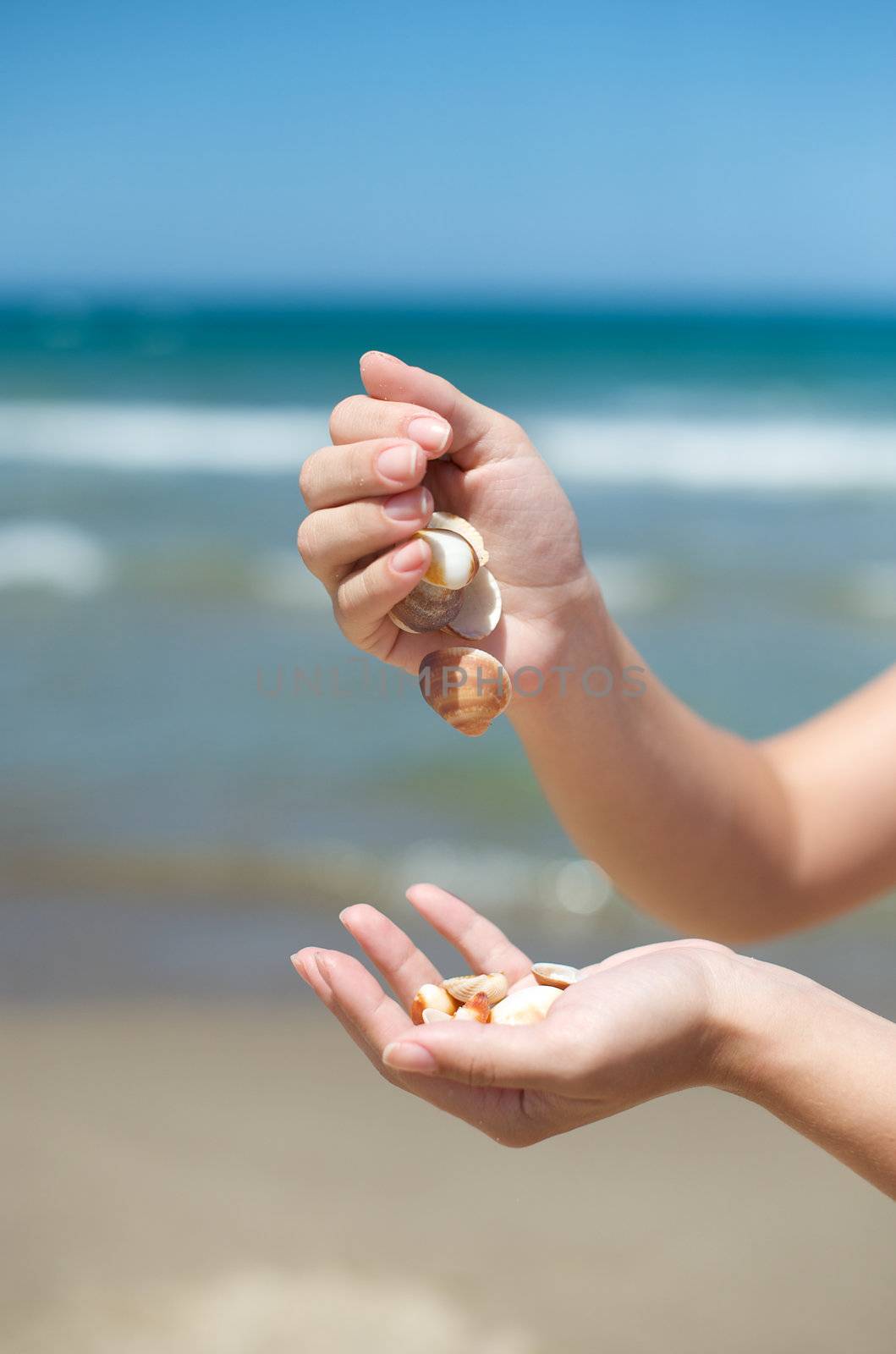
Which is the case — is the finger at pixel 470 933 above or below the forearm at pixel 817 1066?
above

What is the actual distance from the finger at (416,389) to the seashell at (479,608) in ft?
0.80

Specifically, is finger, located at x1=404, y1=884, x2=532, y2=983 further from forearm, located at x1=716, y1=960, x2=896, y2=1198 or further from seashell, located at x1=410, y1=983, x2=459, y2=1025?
forearm, located at x1=716, y1=960, x2=896, y2=1198

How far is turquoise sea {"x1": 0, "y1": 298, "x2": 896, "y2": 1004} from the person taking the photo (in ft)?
15.2

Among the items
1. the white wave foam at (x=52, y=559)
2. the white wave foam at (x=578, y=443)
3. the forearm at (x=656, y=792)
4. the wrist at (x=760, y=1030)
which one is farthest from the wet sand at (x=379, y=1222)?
the white wave foam at (x=578, y=443)

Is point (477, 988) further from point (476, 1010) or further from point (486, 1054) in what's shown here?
point (486, 1054)

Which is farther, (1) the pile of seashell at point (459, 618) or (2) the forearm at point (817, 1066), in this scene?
(1) the pile of seashell at point (459, 618)

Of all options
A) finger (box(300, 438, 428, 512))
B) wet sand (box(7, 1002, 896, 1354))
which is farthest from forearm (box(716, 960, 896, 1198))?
wet sand (box(7, 1002, 896, 1354))

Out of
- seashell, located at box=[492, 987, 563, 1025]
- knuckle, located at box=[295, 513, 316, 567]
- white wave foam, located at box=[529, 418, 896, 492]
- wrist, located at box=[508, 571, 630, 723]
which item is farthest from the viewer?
white wave foam, located at box=[529, 418, 896, 492]

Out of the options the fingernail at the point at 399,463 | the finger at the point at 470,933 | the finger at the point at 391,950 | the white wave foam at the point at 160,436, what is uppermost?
the white wave foam at the point at 160,436

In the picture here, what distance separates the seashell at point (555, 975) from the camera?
1747 millimetres

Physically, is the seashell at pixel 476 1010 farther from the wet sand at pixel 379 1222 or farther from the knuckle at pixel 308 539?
the wet sand at pixel 379 1222

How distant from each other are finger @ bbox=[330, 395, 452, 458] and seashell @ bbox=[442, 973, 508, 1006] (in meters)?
0.76

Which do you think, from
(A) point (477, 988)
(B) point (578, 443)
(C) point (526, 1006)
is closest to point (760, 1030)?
(C) point (526, 1006)

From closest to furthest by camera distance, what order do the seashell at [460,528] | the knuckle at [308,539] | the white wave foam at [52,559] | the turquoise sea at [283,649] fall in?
the knuckle at [308,539] < the seashell at [460,528] < the turquoise sea at [283,649] < the white wave foam at [52,559]
